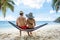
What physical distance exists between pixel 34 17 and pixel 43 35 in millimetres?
230

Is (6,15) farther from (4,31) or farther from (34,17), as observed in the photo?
(34,17)

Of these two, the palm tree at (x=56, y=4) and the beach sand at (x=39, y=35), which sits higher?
the palm tree at (x=56, y=4)

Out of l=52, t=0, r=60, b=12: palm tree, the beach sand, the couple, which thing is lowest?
the beach sand

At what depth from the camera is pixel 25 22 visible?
2027 mm

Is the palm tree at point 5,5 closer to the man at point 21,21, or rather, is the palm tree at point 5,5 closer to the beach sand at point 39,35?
the man at point 21,21

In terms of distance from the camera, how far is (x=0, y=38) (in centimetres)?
202

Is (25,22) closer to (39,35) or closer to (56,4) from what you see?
(39,35)

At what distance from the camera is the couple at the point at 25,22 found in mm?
2008

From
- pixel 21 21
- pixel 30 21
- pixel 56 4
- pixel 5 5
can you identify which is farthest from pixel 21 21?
pixel 56 4

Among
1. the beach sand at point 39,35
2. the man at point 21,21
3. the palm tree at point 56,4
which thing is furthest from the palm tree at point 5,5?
the palm tree at point 56,4

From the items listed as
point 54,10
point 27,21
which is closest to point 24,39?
point 27,21

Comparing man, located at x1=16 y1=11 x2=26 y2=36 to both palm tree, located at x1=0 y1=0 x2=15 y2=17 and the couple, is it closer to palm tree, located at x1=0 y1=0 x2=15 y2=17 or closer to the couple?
the couple

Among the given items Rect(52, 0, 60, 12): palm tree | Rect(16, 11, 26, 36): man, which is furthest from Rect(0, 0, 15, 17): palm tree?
Rect(52, 0, 60, 12): palm tree

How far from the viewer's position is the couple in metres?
2.01
